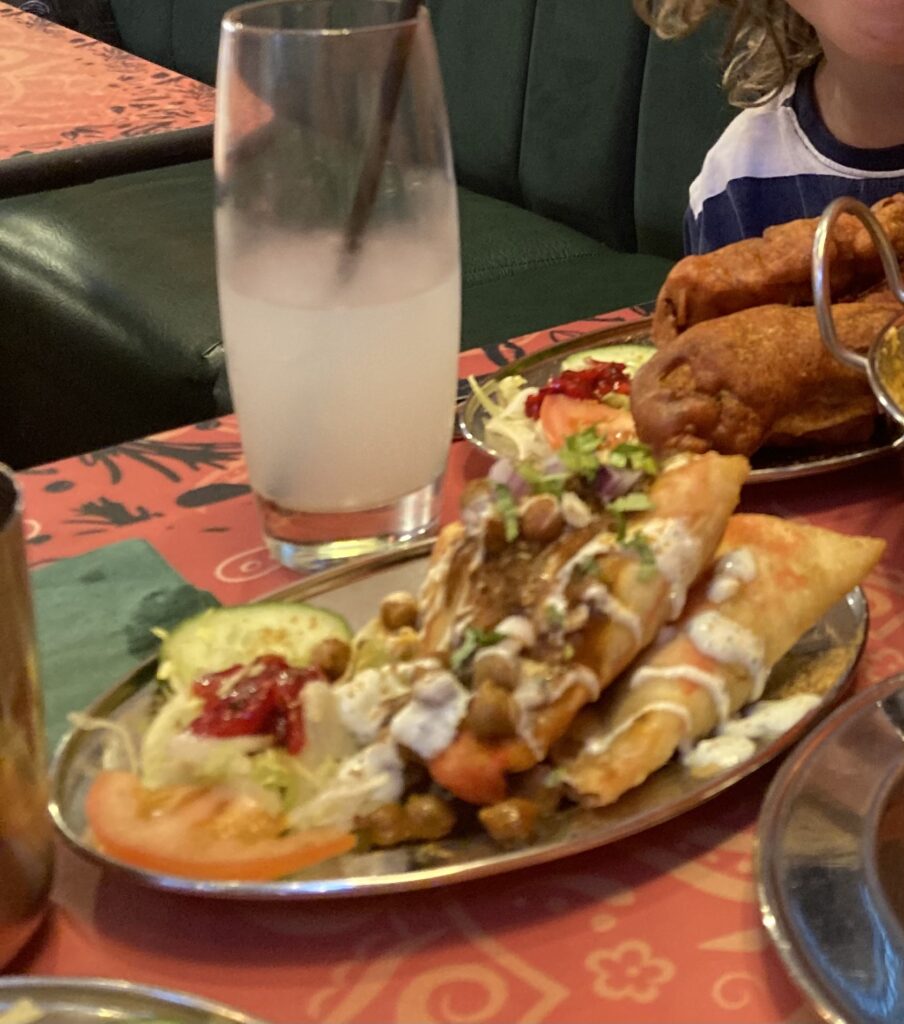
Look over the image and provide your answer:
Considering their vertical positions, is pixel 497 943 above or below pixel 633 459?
below

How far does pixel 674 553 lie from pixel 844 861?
18 centimetres

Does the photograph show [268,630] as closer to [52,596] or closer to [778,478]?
[52,596]

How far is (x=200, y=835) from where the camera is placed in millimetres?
604

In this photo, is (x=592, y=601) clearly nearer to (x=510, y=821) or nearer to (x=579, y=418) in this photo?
(x=510, y=821)

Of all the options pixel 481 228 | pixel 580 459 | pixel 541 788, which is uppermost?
pixel 580 459

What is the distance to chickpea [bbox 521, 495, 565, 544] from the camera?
68 cm

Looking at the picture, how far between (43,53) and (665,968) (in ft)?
11.7

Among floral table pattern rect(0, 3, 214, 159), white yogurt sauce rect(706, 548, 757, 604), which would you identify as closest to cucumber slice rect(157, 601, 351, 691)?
white yogurt sauce rect(706, 548, 757, 604)

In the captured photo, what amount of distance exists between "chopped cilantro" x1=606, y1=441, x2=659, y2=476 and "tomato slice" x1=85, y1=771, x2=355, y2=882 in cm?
27

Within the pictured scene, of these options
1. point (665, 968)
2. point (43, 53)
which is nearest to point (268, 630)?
point (665, 968)

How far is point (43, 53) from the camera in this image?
352 centimetres

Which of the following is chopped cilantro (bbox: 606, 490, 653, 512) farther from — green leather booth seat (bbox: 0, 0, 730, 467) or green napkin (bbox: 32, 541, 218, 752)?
green leather booth seat (bbox: 0, 0, 730, 467)

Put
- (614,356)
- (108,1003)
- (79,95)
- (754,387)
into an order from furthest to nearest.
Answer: (79,95)
(614,356)
(754,387)
(108,1003)

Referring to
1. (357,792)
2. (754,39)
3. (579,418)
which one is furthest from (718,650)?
(754,39)
